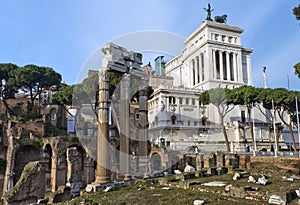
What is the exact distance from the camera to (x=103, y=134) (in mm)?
13133

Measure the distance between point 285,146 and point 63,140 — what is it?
2691 centimetres

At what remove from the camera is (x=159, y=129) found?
3712cm

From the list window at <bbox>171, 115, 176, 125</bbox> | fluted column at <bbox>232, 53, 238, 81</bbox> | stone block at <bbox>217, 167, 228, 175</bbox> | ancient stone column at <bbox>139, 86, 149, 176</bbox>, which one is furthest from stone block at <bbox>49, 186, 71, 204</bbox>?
fluted column at <bbox>232, 53, 238, 81</bbox>

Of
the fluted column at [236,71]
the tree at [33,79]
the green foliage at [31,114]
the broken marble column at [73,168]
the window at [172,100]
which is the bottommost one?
the broken marble column at [73,168]

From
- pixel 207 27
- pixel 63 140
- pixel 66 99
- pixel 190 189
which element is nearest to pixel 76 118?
pixel 66 99

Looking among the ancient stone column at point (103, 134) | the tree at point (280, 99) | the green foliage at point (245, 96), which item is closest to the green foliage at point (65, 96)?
the green foliage at point (245, 96)

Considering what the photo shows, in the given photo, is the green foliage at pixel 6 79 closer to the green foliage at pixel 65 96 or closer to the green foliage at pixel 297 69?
the green foliage at pixel 65 96

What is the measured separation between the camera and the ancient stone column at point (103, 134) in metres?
12.8

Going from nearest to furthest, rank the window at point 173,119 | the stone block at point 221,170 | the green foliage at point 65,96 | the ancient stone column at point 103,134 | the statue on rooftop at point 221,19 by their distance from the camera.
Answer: the ancient stone column at point 103,134, the stone block at point 221,170, the green foliage at point 65,96, the window at point 173,119, the statue on rooftop at point 221,19

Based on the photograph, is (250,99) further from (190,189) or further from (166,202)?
(166,202)

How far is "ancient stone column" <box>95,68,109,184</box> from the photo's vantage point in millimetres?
12758

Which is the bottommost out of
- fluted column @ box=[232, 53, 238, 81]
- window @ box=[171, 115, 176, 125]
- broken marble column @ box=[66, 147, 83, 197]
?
broken marble column @ box=[66, 147, 83, 197]

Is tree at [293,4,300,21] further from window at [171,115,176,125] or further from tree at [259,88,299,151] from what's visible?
window at [171,115,176,125]

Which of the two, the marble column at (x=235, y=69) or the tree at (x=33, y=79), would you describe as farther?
the marble column at (x=235, y=69)
